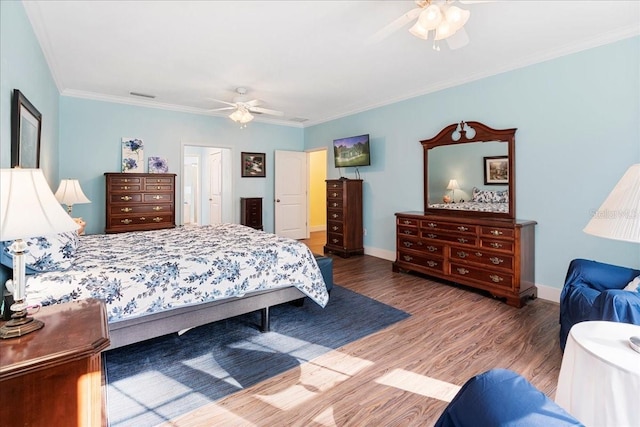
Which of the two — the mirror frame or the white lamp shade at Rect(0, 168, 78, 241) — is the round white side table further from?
the mirror frame

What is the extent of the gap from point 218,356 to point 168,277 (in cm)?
69

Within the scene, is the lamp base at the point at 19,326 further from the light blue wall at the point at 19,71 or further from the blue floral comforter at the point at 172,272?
the light blue wall at the point at 19,71

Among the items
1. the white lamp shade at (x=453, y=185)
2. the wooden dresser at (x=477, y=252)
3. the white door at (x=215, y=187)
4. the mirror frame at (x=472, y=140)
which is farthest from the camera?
the white door at (x=215, y=187)

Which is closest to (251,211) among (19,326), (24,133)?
(24,133)

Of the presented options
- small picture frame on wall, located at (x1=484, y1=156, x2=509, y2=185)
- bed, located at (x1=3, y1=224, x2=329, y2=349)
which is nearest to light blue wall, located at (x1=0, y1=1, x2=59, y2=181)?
bed, located at (x1=3, y1=224, x2=329, y2=349)

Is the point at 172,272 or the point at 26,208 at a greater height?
the point at 26,208

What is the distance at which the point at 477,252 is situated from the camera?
362 cm

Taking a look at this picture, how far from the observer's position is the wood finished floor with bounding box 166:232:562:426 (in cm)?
176

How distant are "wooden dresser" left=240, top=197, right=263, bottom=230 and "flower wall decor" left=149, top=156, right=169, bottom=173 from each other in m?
1.48

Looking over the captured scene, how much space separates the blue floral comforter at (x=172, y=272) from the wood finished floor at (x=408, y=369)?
73 cm

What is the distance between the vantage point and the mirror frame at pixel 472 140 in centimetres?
372

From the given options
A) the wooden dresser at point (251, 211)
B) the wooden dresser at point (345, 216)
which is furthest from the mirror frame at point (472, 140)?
the wooden dresser at point (251, 211)

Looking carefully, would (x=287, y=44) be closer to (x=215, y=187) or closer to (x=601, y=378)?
(x=601, y=378)

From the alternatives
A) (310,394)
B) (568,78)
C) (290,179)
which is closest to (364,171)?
(290,179)
